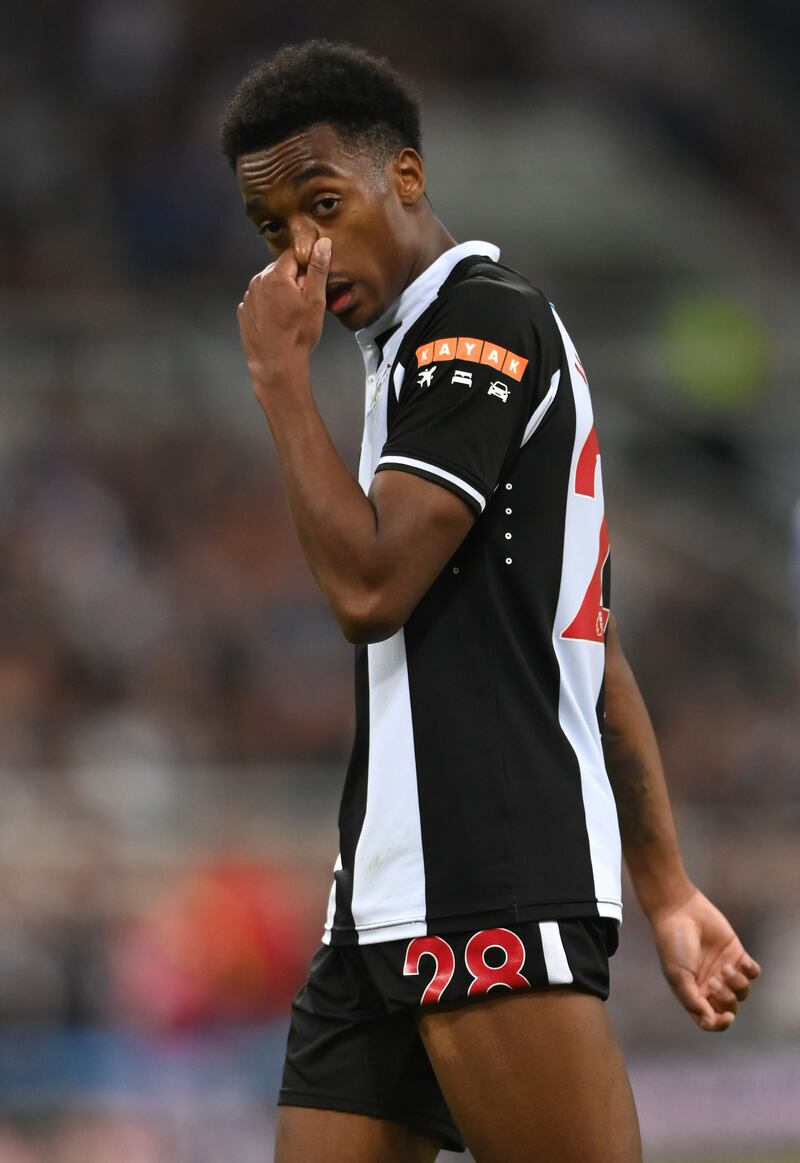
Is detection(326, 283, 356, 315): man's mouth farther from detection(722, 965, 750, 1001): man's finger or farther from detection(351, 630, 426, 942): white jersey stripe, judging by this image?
detection(722, 965, 750, 1001): man's finger

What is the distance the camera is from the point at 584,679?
2412 mm

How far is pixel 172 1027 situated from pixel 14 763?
2.32 m

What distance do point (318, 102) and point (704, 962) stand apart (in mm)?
1393

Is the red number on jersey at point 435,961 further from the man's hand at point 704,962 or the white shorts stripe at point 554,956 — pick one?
the man's hand at point 704,962

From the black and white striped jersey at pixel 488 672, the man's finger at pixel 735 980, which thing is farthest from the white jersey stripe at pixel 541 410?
A: the man's finger at pixel 735 980

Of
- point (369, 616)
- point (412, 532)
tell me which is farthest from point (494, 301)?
point (369, 616)

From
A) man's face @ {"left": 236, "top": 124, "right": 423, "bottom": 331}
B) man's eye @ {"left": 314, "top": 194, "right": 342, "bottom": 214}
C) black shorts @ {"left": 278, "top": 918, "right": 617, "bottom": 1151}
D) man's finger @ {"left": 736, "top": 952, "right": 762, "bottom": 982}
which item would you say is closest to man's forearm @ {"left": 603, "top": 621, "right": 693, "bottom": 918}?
man's finger @ {"left": 736, "top": 952, "right": 762, "bottom": 982}

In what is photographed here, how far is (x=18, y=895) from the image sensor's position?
7.47m

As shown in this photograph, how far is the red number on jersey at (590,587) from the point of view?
2.41 metres

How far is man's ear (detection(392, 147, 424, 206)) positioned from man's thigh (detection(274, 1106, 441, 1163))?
4.33ft

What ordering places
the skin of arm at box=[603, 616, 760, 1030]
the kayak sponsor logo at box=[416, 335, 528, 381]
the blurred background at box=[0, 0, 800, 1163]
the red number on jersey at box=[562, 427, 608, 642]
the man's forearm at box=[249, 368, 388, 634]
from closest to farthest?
the man's forearm at box=[249, 368, 388, 634]
the kayak sponsor logo at box=[416, 335, 528, 381]
the red number on jersey at box=[562, 427, 608, 642]
the skin of arm at box=[603, 616, 760, 1030]
the blurred background at box=[0, 0, 800, 1163]

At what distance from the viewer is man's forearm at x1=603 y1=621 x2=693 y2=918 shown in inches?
105

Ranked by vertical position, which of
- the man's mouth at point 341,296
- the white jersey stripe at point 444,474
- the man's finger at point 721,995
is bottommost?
the man's finger at point 721,995

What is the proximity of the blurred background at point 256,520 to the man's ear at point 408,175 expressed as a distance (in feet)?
14.9
